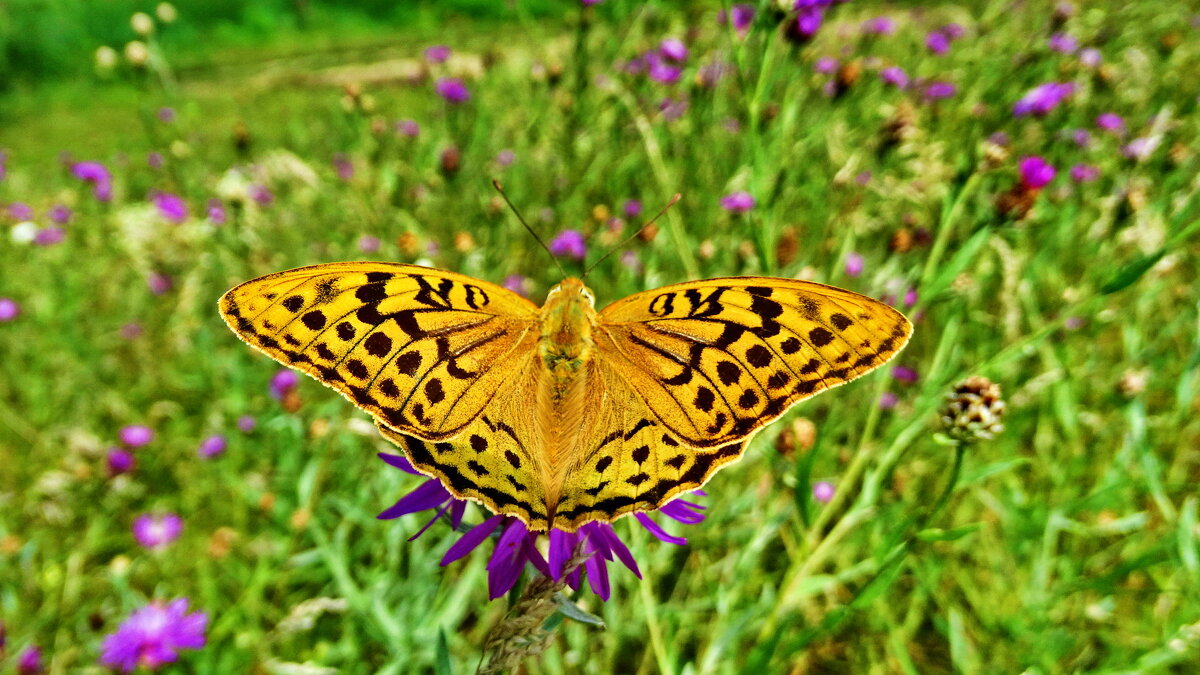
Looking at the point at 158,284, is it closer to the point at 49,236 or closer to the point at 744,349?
the point at 49,236

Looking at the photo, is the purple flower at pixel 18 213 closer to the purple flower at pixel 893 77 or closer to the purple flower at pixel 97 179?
the purple flower at pixel 97 179

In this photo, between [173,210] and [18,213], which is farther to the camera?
[18,213]

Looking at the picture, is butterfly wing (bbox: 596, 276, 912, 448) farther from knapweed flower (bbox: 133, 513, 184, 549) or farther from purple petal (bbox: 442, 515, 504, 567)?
knapweed flower (bbox: 133, 513, 184, 549)

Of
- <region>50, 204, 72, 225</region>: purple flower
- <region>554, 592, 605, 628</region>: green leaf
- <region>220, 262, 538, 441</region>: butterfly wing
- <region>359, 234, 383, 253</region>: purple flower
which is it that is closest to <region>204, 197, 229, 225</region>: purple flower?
<region>359, 234, 383, 253</region>: purple flower

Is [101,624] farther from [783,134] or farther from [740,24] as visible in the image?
[740,24]

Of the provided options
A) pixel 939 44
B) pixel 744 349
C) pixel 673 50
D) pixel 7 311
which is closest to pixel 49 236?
pixel 7 311

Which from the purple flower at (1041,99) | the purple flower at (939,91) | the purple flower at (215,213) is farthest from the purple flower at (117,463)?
the purple flower at (939,91)

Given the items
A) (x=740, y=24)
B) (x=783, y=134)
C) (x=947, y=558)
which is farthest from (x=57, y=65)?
(x=947, y=558)
